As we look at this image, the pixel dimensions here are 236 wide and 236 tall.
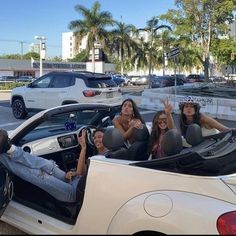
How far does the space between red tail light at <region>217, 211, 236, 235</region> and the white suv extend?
11.3 meters

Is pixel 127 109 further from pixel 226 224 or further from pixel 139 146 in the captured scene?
pixel 226 224

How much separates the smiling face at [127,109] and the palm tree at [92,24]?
46210mm

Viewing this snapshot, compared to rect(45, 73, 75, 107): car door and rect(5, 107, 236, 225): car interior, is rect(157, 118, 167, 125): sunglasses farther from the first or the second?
rect(45, 73, 75, 107): car door

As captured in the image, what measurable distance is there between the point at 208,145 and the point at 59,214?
134cm

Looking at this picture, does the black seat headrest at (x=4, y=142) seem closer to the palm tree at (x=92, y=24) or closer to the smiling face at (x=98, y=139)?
the smiling face at (x=98, y=139)

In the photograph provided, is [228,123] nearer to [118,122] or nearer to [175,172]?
[118,122]

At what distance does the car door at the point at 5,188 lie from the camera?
11.6 ft

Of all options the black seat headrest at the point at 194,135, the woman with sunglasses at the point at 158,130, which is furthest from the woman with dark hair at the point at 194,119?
the black seat headrest at the point at 194,135

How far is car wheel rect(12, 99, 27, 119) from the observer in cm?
1516

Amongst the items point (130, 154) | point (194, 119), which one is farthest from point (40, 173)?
point (194, 119)

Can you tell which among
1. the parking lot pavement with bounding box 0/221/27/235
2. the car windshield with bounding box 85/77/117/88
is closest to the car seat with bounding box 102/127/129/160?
the parking lot pavement with bounding box 0/221/27/235

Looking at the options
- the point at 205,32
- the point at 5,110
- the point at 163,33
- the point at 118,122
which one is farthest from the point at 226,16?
the point at 118,122

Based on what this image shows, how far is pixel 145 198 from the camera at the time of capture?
2.69 meters

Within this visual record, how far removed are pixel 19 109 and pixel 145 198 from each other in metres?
13.1
